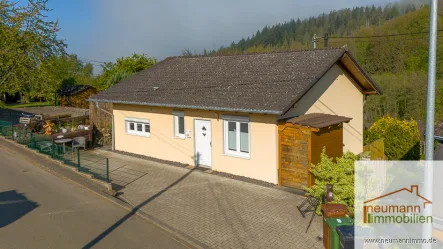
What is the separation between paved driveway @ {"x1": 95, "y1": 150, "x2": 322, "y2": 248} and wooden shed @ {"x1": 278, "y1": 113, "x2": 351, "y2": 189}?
2.22ft

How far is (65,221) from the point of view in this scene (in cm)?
920

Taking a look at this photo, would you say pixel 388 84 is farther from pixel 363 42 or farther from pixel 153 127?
pixel 153 127

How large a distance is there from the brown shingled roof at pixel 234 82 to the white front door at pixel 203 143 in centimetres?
91

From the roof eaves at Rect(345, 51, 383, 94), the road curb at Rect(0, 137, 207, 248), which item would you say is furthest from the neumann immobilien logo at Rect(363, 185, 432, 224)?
the roof eaves at Rect(345, 51, 383, 94)

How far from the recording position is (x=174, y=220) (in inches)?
366

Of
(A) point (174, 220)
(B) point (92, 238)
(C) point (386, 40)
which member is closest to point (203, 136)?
(A) point (174, 220)

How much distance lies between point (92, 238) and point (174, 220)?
200 centimetres

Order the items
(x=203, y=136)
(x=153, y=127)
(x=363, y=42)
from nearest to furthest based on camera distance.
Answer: (x=203, y=136) < (x=153, y=127) < (x=363, y=42)

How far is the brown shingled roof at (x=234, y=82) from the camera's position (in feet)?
40.7

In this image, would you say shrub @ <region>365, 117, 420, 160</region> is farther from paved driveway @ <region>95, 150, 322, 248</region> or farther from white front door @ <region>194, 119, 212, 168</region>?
paved driveway @ <region>95, 150, 322, 248</region>

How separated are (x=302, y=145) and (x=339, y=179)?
2.14 metres

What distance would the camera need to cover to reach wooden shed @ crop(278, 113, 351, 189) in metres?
11.2

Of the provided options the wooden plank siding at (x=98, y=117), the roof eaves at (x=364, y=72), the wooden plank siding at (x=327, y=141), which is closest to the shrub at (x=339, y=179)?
the wooden plank siding at (x=327, y=141)

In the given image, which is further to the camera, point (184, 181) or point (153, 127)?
point (153, 127)
